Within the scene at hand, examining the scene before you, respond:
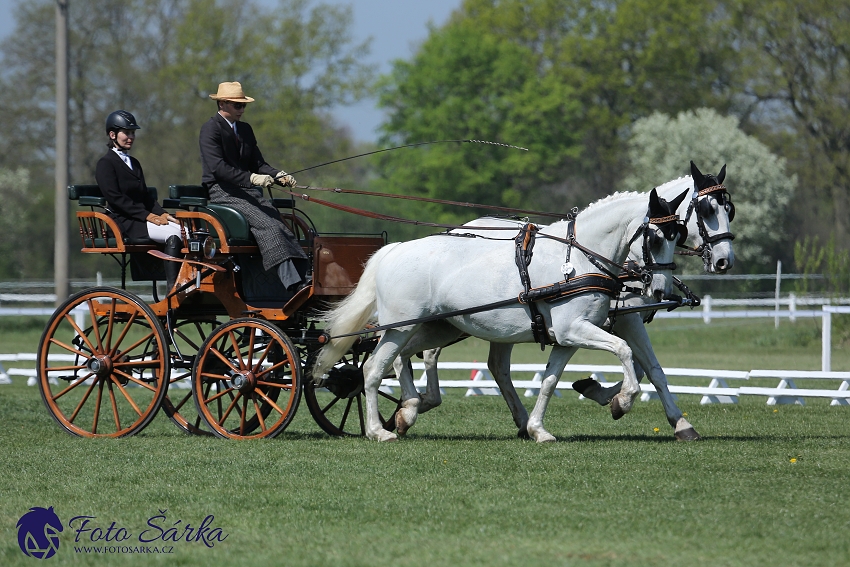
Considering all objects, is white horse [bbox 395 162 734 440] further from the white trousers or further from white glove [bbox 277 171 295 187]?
the white trousers

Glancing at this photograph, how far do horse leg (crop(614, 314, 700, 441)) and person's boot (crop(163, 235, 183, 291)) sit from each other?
3449mm

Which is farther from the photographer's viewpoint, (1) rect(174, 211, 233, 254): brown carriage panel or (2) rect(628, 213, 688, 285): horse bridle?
(1) rect(174, 211, 233, 254): brown carriage panel

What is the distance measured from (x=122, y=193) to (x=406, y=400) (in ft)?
9.07

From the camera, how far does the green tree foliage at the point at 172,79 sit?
36.6 meters

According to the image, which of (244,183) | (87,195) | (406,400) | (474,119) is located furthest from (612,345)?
(474,119)

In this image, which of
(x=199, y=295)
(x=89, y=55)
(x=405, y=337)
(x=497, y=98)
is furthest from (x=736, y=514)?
(x=497, y=98)

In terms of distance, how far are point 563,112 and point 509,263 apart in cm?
3894

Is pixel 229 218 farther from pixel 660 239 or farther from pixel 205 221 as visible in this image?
pixel 660 239

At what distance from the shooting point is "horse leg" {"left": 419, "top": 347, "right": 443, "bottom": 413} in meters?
9.42

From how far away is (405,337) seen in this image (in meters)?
9.02

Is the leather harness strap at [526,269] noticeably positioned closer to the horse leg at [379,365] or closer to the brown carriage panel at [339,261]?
the horse leg at [379,365]

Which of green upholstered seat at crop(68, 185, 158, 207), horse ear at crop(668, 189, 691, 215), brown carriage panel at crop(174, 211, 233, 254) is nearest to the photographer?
horse ear at crop(668, 189, 691, 215)

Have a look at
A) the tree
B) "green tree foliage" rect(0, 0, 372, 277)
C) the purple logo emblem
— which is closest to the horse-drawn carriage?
the purple logo emblem

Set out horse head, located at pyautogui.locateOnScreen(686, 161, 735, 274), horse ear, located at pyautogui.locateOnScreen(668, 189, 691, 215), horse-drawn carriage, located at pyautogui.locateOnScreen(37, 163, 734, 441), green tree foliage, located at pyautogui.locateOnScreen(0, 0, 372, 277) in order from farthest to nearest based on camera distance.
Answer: green tree foliage, located at pyautogui.locateOnScreen(0, 0, 372, 277) → horse-drawn carriage, located at pyautogui.locateOnScreen(37, 163, 734, 441) → horse ear, located at pyautogui.locateOnScreen(668, 189, 691, 215) → horse head, located at pyautogui.locateOnScreen(686, 161, 735, 274)
